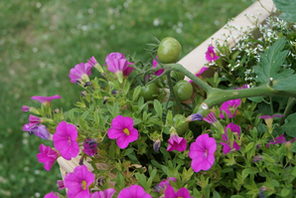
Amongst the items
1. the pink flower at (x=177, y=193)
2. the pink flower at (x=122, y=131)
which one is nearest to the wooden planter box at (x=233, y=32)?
the pink flower at (x=122, y=131)

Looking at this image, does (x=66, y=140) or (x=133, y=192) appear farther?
(x=66, y=140)

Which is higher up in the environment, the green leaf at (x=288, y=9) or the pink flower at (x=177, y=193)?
the green leaf at (x=288, y=9)

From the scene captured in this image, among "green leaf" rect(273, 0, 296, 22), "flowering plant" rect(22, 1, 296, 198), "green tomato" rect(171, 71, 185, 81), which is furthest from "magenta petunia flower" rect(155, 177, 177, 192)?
"green leaf" rect(273, 0, 296, 22)

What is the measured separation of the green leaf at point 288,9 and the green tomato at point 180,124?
1.06ft

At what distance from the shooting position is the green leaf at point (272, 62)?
3.22 ft

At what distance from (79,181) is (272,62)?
535 mm

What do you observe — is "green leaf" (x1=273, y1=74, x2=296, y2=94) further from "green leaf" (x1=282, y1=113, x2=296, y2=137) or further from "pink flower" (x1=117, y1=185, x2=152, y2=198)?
"pink flower" (x1=117, y1=185, x2=152, y2=198)

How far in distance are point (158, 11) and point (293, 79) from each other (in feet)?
8.08

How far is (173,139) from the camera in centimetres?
95

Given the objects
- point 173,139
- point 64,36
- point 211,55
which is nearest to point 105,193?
point 173,139

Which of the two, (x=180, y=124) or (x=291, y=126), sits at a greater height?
(x=180, y=124)

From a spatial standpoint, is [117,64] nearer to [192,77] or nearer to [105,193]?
[192,77]

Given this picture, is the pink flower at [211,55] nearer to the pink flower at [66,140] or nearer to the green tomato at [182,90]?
the green tomato at [182,90]

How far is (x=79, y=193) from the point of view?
35.1 inches
